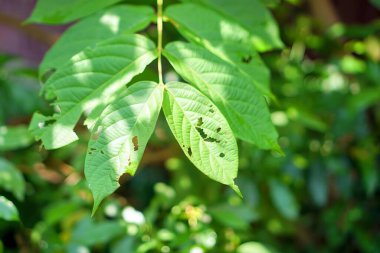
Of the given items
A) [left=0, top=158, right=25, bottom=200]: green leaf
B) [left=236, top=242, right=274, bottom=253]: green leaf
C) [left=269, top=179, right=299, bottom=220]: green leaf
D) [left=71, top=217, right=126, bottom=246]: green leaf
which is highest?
[left=0, top=158, right=25, bottom=200]: green leaf

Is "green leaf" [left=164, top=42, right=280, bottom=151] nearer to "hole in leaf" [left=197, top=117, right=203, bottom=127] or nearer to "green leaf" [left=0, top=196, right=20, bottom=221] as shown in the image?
"hole in leaf" [left=197, top=117, right=203, bottom=127]

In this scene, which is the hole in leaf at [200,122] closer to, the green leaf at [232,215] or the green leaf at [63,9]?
the green leaf at [63,9]

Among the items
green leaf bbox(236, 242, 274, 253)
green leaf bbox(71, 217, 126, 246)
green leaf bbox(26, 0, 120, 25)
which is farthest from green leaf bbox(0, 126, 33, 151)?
green leaf bbox(236, 242, 274, 253)

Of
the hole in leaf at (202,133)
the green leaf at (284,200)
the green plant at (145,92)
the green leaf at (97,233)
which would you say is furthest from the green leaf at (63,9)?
the green leaf at (284,200)

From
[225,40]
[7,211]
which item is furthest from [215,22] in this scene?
[7,211]

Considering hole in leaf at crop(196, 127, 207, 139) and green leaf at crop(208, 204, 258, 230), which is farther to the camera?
green leaf at crop(208, 204, 258, 230)

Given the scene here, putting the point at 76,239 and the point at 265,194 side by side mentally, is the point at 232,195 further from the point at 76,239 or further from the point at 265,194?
the point at 76,239

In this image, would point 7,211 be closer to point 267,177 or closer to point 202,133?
point 202,133
